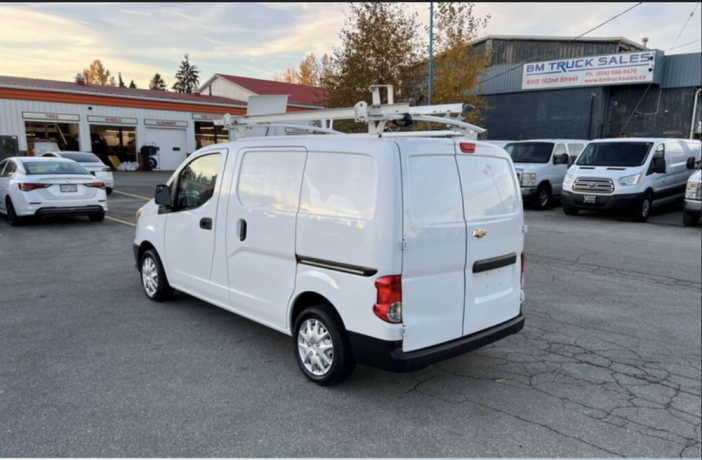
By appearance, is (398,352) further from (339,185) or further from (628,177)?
(628,177)

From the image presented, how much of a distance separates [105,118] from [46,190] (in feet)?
68.4

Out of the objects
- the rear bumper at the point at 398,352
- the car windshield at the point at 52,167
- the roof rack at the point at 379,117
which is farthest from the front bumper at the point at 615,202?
the car windshield at the point at 52,167

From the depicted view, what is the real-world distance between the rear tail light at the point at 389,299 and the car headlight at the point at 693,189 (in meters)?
10.9

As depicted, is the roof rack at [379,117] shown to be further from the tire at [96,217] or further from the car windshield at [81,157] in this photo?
the car windshield at [81,157]

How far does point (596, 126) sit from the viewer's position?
82.8ft

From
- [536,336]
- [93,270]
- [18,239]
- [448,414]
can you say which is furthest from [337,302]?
[18,239]

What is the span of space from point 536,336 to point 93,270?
6.15 meters

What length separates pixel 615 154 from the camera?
13.3 meters

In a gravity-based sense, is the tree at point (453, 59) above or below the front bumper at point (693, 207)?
above

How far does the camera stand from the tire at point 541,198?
1499 centimetres

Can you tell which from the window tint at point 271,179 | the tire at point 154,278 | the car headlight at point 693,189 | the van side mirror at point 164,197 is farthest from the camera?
the car headlight at point 693,189

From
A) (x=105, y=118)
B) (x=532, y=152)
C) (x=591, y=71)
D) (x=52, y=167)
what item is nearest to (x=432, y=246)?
(x=52, y=167)

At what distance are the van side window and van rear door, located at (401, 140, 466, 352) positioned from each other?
2.25 m

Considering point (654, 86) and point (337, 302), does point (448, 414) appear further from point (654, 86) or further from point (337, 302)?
point (654, 86)
